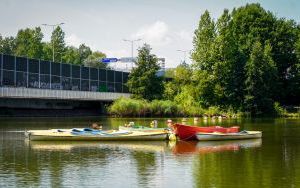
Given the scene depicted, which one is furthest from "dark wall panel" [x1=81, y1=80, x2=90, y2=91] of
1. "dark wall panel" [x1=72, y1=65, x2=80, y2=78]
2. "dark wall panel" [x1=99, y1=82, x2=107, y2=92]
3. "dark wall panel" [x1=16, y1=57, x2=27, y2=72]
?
"dark wall panel" [x1=16, y1=57, x2=27, y2=72]

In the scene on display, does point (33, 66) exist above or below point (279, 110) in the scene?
above

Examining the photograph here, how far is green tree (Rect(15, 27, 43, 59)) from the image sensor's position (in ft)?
559

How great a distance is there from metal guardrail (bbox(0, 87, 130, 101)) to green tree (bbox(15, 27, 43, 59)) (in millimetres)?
52233

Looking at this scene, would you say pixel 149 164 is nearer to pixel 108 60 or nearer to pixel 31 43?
pixel 31 43

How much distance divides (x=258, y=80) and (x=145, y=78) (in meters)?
21.4

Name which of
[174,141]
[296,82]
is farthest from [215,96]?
[174,141]

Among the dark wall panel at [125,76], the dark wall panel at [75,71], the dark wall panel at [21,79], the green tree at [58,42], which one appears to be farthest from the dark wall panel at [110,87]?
the green tree at [58,42]

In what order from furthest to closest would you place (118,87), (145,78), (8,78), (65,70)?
(118,87)
(145,78)
(65,70)
(8,78)

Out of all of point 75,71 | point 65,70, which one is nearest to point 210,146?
point 65,70

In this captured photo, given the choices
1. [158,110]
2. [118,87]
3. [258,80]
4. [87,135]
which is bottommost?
[87,135]

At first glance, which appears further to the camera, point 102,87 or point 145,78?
point 102,87

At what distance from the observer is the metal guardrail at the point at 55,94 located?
319 ft

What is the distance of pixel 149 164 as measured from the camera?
32.9m

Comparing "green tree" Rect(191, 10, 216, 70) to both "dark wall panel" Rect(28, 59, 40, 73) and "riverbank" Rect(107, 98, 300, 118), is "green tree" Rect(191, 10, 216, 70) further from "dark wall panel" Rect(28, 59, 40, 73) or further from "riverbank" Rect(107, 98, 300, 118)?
"dark wall panel" Rect(28, 59, 40, 73)
